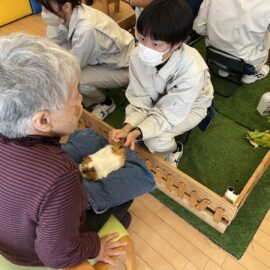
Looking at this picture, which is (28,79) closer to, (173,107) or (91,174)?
(91,174)

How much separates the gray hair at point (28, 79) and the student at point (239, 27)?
1.51m

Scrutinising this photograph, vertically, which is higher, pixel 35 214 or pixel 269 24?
pixel 35 214

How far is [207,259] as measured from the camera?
1.33 m

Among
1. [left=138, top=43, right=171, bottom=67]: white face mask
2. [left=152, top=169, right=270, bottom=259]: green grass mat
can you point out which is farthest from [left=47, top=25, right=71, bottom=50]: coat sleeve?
[left=152, top=169, right=270, bottom=259]: green grass mat

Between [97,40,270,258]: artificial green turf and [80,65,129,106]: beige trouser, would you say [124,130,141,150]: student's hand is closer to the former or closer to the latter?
[97,40,270,258]: artificial green turf

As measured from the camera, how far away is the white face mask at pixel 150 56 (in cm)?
126

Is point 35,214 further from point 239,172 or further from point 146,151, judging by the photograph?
point 239,172

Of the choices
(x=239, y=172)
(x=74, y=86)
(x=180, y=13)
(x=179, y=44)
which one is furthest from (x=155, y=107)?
(x=74, y=86)

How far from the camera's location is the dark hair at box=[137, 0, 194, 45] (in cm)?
116

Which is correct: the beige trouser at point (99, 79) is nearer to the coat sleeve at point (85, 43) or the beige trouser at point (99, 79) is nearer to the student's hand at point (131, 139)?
the coat sleeve at point (85, 43)

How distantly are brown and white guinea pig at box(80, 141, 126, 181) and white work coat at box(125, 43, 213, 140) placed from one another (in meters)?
0.21

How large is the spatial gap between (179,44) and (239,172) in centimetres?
82

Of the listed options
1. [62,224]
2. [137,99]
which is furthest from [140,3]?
[62,224]

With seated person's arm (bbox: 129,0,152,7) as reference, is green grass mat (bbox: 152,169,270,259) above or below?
below
